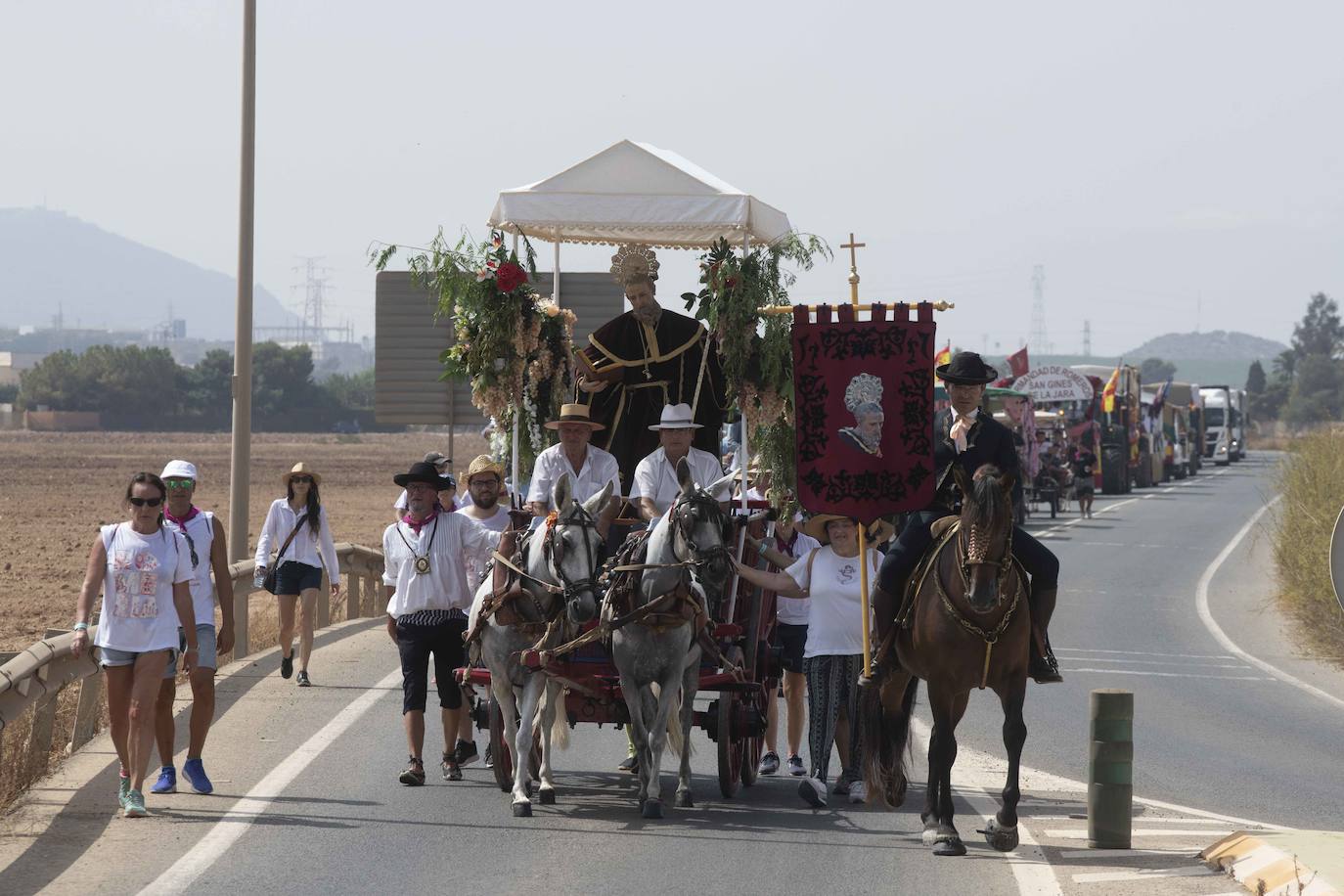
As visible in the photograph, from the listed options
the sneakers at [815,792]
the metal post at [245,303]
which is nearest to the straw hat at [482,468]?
the sneakers at [815,792]

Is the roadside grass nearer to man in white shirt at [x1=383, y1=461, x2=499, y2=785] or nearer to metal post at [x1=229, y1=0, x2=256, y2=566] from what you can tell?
metal post at [x1=229, y1=0, x2=256, y2=566]

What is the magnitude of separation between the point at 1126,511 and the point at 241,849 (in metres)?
49.0

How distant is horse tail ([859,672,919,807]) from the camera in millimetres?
11102

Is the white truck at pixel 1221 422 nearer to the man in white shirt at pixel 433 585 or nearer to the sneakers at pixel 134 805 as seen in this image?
the man in white shirt at pixel 433 585

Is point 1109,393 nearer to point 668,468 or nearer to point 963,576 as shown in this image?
point 668,468

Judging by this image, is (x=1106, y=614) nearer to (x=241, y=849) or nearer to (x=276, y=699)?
(x=276, y=699)

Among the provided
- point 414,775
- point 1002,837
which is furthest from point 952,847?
point 414,775

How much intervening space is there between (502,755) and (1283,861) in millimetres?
4853

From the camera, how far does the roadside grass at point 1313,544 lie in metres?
24.5

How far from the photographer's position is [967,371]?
1065cm

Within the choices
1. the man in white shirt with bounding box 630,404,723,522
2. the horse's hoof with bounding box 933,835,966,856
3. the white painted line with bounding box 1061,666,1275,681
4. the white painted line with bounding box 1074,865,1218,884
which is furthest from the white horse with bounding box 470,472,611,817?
the white painted line with bounding box 1061,666,1275,681

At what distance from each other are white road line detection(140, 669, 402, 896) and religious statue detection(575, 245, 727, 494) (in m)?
2.82

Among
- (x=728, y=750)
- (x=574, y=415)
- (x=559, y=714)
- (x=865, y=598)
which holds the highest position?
(x=574, y=415)

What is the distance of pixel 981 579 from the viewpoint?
9891 mm
